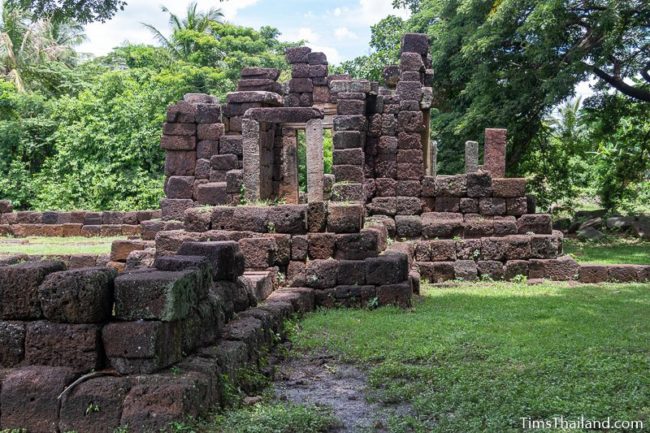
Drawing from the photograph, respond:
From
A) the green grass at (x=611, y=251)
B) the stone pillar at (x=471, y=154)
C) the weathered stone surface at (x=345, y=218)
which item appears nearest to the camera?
the weathered stone surface at (x=345, y=218)

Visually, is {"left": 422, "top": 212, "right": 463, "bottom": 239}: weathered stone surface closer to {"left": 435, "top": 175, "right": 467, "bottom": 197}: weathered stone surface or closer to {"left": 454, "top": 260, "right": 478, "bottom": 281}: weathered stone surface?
{"left": 435, "top": 175, "right": 467, "bottom": 197}: weathered stone surface

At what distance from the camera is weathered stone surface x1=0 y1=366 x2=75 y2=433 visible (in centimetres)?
555

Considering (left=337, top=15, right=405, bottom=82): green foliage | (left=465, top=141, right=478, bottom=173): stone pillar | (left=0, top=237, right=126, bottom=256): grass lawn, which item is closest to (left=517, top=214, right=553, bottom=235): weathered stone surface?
(left=465, top=141, right=478, bottom=173): stone pillar

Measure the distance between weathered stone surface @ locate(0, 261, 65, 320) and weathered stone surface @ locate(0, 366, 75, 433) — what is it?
48cm

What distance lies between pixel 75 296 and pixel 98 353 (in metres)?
0.47

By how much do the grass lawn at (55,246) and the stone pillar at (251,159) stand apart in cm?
489

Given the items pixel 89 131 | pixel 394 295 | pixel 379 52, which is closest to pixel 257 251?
pixel 394 295

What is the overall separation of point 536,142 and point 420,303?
14691 millimetres

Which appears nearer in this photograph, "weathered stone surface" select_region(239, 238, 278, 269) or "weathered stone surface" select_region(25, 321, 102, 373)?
"weathered stone surface" select_region(25, 321, 102, 373)

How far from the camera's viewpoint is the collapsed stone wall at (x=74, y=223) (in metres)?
23.9

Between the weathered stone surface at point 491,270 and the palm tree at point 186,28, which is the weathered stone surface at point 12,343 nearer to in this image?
the weathered stone surface at point 491,270

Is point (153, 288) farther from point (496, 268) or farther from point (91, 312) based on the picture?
point (496, 268)

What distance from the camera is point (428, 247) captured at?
15.5 m

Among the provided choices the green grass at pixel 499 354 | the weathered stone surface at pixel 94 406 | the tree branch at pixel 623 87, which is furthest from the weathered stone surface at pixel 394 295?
the tree branch at pixel 623 87
